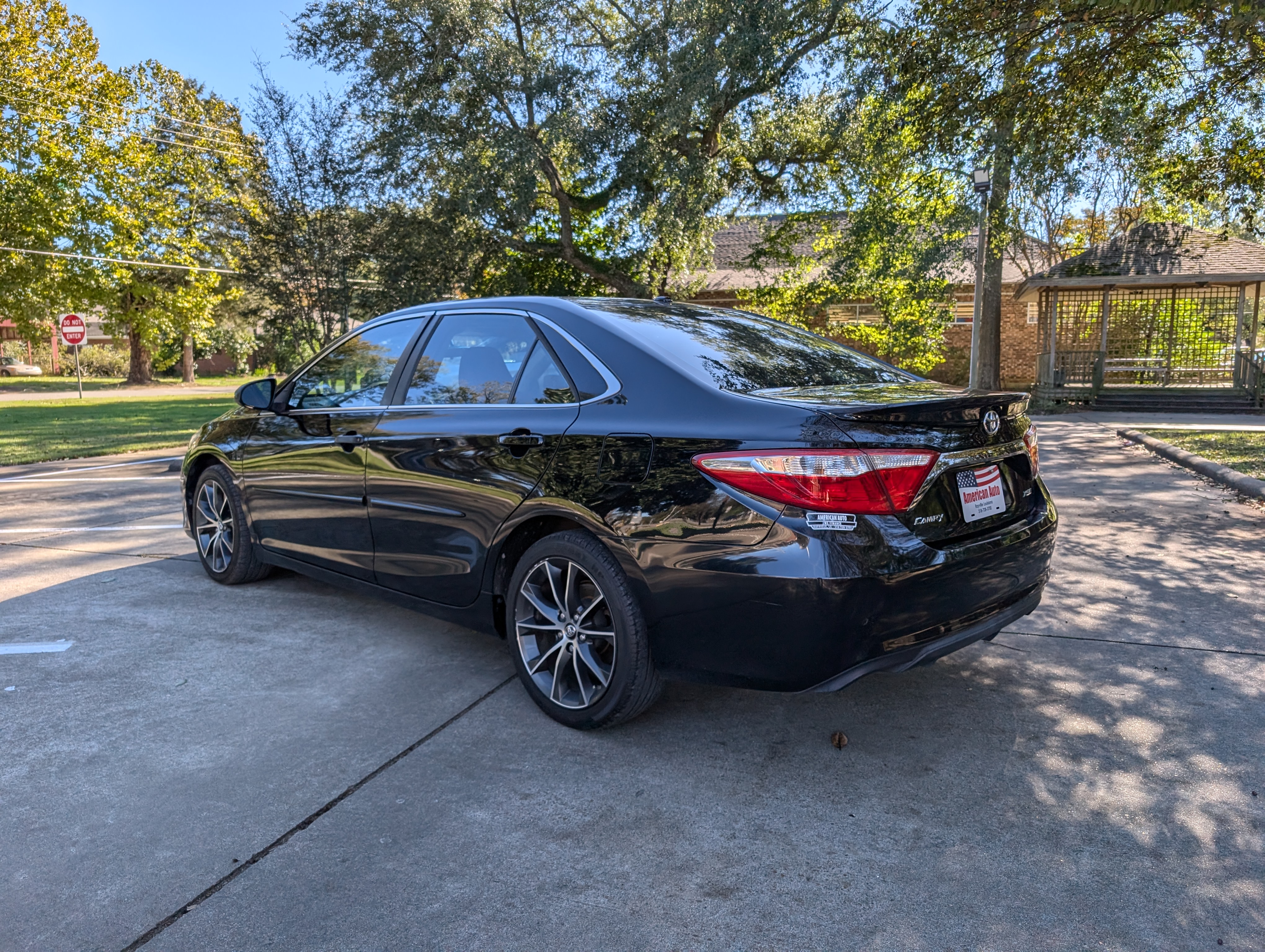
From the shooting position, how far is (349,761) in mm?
3221

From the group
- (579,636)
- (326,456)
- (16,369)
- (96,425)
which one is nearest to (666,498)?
(579,636)

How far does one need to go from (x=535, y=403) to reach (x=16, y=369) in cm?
5859

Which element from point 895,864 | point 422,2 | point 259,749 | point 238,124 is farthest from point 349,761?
point 238,124

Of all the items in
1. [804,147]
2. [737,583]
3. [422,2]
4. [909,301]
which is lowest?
[737,583]

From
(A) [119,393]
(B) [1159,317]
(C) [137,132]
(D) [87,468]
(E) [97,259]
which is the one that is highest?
(C) [137,132]

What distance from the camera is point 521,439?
142 inches

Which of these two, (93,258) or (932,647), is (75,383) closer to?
(93,258)

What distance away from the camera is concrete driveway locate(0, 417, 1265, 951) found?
7.72ft

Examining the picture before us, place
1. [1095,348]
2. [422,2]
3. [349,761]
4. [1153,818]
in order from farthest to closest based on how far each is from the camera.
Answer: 1. [1095,348]
2. [422,2]
3. [349,761]
4. [1153,818]

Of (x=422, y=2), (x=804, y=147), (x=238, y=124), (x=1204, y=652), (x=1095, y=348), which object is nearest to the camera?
(x=1204, y=652)

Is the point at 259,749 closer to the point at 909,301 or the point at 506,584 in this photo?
the point at 506,584

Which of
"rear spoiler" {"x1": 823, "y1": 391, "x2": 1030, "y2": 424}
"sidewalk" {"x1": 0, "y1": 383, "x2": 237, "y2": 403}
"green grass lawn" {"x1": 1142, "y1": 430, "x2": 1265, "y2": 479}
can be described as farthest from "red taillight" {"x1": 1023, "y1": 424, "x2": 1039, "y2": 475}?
"sidewalk" {"x1": 0, "y1": 383, "x2": 237, "y2": 403}

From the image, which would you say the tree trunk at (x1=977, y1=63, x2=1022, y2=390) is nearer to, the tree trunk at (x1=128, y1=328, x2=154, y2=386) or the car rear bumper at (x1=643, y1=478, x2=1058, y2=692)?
the car rear bumper at (x1=643, y1=478, x2=1058, y2=692)

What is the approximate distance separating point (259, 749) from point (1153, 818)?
2.97 meters
